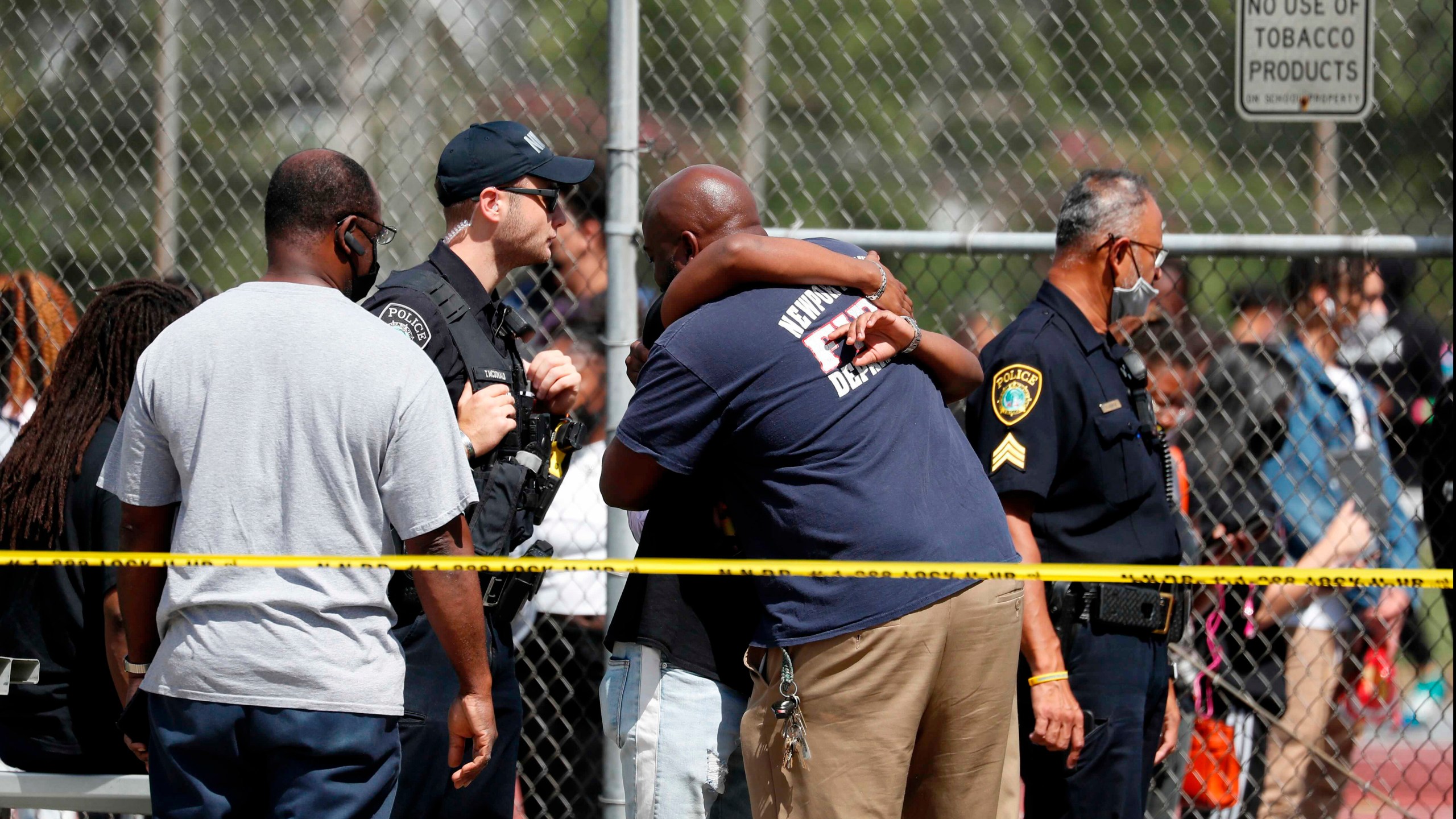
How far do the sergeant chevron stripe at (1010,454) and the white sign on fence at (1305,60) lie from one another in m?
1.25

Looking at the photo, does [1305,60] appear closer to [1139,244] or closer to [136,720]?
[1139,244]

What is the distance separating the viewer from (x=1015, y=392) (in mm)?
3133

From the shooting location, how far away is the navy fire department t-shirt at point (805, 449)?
2.40 m

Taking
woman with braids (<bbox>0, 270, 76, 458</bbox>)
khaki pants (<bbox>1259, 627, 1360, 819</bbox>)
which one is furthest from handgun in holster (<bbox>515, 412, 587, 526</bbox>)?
khaki pants (<bbox>1259, 627, 1360, 819</bbox>)

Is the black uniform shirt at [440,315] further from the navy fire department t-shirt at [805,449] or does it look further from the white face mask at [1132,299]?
the white face mask at [1132,299]

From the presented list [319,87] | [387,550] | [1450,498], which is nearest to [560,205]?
[387,550]

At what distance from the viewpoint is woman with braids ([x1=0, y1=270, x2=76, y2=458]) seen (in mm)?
4484

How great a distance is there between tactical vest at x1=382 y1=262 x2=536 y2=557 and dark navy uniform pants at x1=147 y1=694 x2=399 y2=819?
64cm

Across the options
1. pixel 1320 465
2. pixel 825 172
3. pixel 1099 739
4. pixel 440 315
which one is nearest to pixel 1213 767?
pixel 1320 465

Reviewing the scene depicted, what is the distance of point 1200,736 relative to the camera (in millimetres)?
4434

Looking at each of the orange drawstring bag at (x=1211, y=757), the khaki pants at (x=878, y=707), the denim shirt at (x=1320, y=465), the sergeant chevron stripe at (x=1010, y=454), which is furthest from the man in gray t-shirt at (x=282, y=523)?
the denim shirt at (x=1320, y=465)

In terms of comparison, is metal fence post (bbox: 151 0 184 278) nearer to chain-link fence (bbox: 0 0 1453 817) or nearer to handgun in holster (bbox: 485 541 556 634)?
chain-link fence (bbox: 0 0 1453 817)

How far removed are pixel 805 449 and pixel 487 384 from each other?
36.0 inches

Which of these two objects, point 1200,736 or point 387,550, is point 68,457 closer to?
point 387,550
